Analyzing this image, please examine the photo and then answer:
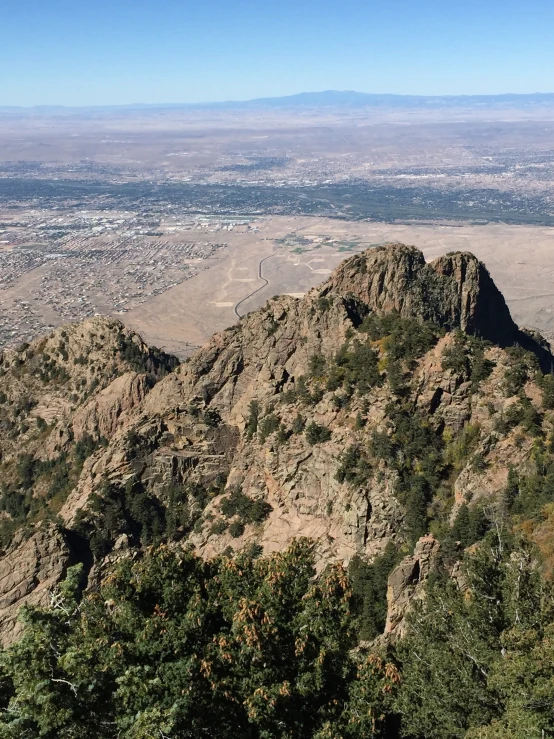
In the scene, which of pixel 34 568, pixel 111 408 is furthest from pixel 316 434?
pixel 111 408

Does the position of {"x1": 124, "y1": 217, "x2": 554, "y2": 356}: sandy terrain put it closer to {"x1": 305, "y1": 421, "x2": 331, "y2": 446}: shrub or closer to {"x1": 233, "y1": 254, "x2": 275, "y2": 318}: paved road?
{"x1": 233, "y1": 254, "x2": 275, "y2": 318}: paved road

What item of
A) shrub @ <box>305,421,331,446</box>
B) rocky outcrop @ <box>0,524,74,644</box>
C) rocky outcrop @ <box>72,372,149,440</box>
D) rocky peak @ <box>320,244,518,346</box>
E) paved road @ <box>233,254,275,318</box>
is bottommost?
paved road @ <box>233,254,275,318</box>

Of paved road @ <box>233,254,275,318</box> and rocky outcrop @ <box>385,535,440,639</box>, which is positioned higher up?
rocky outcrop @ <box>385,535,440,639</box>

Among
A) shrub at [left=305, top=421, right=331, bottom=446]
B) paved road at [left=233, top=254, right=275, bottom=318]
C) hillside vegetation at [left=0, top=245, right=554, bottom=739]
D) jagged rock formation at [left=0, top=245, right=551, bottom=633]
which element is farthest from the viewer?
paved road at [left=233, top=254, right=275, bottom=318]

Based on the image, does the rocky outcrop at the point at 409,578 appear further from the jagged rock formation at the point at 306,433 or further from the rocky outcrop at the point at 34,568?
the rocky outcrop at the point at 34,568

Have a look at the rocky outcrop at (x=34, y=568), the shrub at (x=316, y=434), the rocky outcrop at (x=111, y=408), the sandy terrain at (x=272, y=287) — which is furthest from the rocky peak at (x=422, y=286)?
the sandy terrain at (x=272, y=287)

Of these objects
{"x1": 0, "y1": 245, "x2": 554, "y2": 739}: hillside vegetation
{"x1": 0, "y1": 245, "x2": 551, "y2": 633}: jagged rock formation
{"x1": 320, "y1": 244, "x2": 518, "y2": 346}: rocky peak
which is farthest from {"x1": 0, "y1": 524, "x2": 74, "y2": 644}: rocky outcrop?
{"x1": 320, "y1": 244, "x2": 518, "y2": 346}: rocky peak

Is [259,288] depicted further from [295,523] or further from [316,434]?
[295,523]

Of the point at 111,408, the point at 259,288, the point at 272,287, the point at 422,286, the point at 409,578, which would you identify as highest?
the point at 422,286

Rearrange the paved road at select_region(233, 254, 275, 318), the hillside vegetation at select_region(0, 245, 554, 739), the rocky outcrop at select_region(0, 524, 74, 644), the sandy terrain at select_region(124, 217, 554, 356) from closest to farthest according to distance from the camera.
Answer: the hillside vegetation at select_region(0, 245, 554, 739) < the rocky outcrop at select_region(0, 524, 74, 644) < the sandy terrain at select_region(124, 217, 554, 356) < the paved road at select_region(233, 254, 275, 318)
